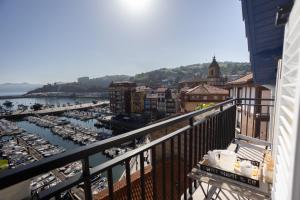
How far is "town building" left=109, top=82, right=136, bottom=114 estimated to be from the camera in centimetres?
4412

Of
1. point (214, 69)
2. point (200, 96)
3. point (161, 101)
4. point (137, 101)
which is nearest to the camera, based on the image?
point (200, 96)

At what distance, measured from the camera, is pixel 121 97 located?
45375 millimetres

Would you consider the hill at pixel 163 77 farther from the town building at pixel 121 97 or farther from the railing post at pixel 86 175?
the railing post at pixel 86 175

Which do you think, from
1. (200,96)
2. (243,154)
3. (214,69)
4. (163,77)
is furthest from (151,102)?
(163,77)

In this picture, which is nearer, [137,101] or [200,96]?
[200,96]

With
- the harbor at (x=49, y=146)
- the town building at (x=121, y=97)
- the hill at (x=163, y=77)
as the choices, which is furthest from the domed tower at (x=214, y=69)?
the hill at (x=163, y=77)

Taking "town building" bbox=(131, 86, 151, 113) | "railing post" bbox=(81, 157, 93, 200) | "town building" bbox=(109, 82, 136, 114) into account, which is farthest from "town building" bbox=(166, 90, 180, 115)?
"railing post" bbox=(81, 157, 93, 200)

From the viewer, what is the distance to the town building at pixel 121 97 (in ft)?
145

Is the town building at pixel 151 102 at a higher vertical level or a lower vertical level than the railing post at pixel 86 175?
lower

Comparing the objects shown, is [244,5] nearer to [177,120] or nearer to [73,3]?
[177,120]

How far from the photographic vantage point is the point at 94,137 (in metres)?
29.3

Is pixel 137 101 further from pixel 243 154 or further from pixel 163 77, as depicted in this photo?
pixel 163 77

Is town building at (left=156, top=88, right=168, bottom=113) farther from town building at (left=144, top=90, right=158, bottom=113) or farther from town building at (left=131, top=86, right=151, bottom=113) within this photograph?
town building at (left=131, top=86, right=151, bottom=113)

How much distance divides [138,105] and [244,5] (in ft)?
141
